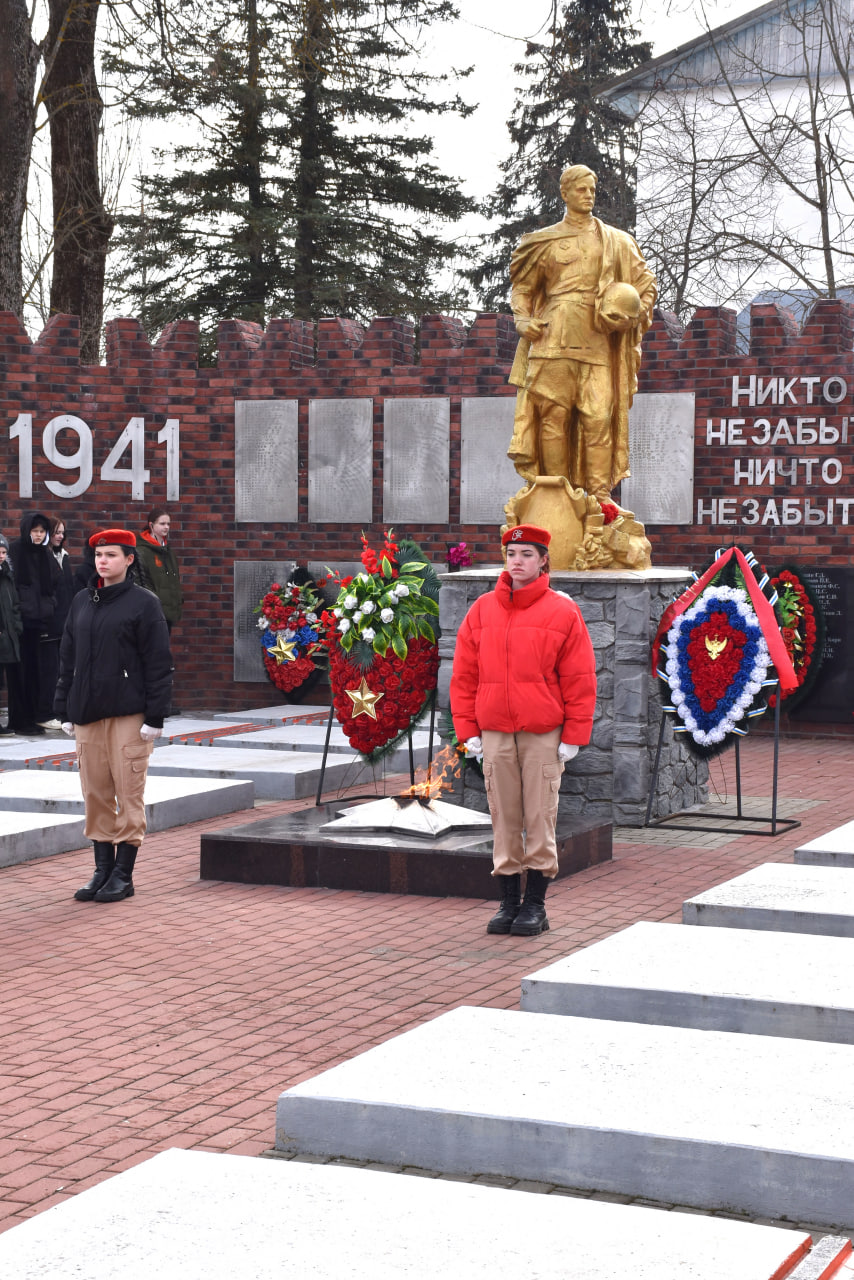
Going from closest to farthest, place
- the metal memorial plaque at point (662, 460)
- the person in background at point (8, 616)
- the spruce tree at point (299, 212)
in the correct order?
1. the person in background at point (8, 616)
2. the metal memorial plaque at point (662, 460)
3. the spruce tree at point (299, 212)

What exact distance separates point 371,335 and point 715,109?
49.0 feet

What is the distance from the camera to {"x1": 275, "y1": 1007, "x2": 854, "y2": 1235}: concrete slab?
393cm

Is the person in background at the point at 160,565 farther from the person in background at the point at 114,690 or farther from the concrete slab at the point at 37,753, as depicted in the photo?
→ the person in background at the point at 114,690

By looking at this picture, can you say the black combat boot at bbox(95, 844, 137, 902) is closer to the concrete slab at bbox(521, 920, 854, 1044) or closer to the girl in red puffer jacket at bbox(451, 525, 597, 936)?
the girl in red puffer jacket at bbox(451, 525, 597, 936)

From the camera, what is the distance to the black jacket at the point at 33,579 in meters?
13.9

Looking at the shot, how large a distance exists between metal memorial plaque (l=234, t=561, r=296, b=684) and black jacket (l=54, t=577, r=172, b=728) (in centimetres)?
797

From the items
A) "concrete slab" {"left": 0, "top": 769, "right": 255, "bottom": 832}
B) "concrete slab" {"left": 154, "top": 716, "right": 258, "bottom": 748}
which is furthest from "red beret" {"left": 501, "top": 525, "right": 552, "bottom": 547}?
"concrete slab" {"left": 154, "top": 716, "right": 258, "bottom": 748}

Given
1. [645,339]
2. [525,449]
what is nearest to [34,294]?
[645,339]

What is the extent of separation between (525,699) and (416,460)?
8.79 meters

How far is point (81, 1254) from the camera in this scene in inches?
136

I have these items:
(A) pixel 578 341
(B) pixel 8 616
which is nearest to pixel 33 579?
(B) pixel 8 616

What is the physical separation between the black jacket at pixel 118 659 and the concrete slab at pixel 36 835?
1.27 m

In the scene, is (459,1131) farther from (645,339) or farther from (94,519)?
(94,519)

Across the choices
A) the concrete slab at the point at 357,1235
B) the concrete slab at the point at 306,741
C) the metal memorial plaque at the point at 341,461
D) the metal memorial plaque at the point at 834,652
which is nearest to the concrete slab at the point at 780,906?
the concrete slab at the point at 357,1235
